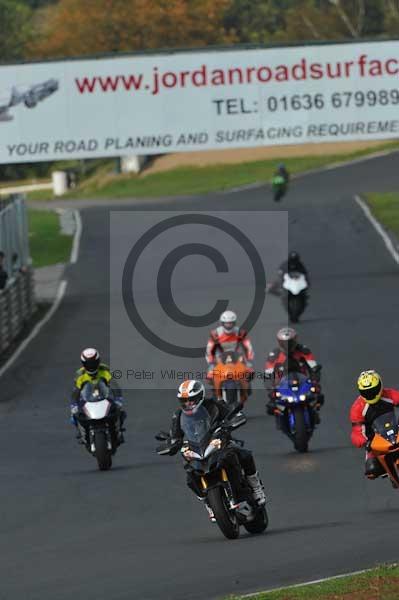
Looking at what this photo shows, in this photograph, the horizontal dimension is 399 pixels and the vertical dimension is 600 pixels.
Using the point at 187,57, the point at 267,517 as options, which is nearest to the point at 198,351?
the point at 187,57

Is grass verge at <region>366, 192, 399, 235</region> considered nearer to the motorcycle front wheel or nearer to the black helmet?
the motorcycle front wheel

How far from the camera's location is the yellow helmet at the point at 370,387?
45.7 feet

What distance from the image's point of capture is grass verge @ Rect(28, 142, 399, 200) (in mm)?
72500

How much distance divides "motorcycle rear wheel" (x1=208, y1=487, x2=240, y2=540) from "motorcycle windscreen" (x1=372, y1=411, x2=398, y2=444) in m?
1.73

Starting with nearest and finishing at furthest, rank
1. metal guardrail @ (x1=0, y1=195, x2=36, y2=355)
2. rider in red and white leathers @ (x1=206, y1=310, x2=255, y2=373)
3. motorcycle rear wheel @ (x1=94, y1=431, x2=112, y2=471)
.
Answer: motorcycle rear wheel @ (x1=94, y1=431, x2=112, y2=471)
rider in red and white leathers @ (x1=206, y1=310, x2=255, y2=373)
metal guardrail @ (x1=0, y1=195, x2=36, y2=355)

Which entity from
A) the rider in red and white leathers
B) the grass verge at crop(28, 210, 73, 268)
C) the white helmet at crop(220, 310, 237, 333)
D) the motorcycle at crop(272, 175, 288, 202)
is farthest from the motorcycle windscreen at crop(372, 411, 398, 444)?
the motorcycle at crop(272, 175, 288, 202)

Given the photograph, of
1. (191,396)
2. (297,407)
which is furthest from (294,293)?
(191,396)

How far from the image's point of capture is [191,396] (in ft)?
43.5

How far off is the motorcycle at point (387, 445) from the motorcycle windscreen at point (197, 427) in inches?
64.9

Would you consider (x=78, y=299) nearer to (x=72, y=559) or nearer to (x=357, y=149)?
(x=72, y=559)

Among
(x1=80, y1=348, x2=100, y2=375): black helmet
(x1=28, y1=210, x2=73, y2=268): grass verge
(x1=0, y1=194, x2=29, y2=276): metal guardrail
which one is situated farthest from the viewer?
(x1=28, y1=210, x2=73, y2=268): grass verge

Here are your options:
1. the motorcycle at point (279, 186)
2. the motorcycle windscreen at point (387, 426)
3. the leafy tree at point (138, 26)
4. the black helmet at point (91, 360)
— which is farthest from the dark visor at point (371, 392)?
the leafy tree at point (138, 26)

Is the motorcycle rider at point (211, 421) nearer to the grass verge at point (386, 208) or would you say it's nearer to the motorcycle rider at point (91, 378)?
the motorcycle rider at point (91, 378)

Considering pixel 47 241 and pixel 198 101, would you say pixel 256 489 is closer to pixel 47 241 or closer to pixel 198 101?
pixel 198 101
